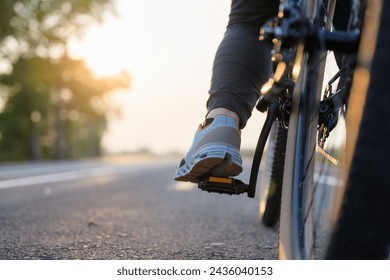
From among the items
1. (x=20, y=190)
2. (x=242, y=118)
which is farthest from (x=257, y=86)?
(x=20, y=190)

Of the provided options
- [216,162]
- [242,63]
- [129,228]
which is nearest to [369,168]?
[216,162]

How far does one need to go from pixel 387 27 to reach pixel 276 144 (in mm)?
1249

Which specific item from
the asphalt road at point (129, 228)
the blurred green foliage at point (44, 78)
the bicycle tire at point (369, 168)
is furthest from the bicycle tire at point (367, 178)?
the blurred green foliage at point (44, 78)

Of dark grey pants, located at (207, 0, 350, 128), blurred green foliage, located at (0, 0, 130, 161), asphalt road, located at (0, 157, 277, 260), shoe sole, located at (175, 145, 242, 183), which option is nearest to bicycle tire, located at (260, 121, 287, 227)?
asphalt road, located at (0, 157, 277, 260)

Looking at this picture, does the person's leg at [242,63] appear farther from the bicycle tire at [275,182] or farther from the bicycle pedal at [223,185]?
the bicycle tire at [275,182]

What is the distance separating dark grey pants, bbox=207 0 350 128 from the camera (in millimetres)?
1533

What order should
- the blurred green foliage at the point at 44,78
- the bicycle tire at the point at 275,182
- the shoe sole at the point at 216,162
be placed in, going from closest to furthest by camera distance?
the shoe sole at the point at 216,162, the bicycle tire at the point at 275,182, the blurred green foliage at the point at 44,78

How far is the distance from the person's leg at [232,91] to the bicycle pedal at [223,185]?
0.02 metres

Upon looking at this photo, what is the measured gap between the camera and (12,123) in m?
28.3

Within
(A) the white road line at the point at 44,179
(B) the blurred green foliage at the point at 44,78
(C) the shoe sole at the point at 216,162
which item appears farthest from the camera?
(B) the blurred green foliage at the point at 44,78

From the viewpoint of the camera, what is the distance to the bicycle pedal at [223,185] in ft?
4.87

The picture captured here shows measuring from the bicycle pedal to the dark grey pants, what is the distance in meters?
0.18
